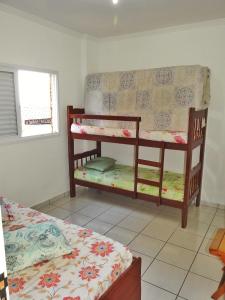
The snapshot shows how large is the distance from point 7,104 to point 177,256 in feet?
7.95

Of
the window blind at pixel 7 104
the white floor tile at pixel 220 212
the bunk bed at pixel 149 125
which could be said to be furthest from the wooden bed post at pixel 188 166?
the window blind at pixel 7 104

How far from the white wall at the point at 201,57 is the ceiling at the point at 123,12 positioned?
0.16 meters

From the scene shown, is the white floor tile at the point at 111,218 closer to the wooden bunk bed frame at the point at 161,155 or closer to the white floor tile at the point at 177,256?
the wooden bunk bed frame at the point at 161,155

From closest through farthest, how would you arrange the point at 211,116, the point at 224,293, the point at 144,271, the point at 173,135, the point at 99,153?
the point at 224,293
the point at 144,271
the point at 173,135
the point at 211,116
the point at 99,153

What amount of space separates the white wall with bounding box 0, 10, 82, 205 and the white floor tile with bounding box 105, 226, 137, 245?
3.84 feet

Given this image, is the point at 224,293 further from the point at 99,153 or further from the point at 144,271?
the point at 99,153

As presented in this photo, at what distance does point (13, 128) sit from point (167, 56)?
2251 mm

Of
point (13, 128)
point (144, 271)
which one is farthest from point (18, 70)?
point (144, 271)

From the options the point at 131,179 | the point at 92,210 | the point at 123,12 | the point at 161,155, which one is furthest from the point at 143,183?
the point at 123,12

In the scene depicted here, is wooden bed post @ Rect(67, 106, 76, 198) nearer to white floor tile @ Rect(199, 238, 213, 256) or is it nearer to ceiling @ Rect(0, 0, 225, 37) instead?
ceiling @ Rect(0, 0, 225, 37)

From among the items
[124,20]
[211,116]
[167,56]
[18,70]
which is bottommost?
[211,116]

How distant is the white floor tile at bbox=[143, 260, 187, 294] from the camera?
1.89m

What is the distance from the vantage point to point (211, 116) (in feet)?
10.2

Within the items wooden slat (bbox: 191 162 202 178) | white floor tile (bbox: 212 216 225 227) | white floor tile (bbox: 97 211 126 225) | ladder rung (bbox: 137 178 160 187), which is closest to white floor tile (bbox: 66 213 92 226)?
white floor tile (bbox: 97 211 126 225)
